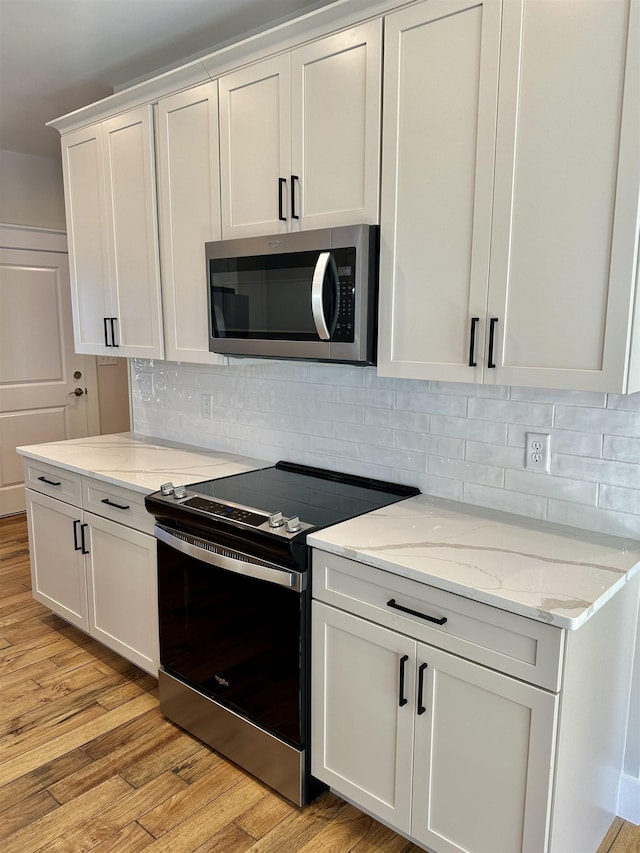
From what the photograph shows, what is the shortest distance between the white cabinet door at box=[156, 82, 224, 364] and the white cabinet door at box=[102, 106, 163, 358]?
6cm

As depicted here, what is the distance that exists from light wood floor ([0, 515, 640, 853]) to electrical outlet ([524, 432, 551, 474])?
110cm

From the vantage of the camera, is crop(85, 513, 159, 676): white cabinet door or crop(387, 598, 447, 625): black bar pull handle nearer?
crop(387, 598, 447, 625): black bar pull handle

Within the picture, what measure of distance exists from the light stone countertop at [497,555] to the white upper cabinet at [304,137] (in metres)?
0.94

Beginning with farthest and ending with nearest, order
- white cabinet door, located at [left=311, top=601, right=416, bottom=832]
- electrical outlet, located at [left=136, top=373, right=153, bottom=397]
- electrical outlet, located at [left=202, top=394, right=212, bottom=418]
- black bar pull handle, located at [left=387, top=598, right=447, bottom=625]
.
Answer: electrical outlet, located at [left=136, top=373, right=153, bottom=397] < electrical outlet, located at [left=202, top=394, right=212, bottom=418] < white cabinet door, located at [left=311, top=601, right=416, bottom=832] < black bar pull handle, located at [left=387, top=598, right=447, bottom=625]

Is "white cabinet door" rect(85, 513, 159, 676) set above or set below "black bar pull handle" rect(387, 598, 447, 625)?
below

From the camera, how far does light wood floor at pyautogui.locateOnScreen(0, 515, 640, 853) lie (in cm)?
187

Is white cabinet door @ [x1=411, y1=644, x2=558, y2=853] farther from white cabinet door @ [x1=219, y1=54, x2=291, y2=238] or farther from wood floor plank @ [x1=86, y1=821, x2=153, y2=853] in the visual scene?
white cabinet door @ [x1=219, y1=54, x2=291, y2=238]

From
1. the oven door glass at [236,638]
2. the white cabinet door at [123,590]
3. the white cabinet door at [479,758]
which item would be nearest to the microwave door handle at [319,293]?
the oven door glass at [236,638]

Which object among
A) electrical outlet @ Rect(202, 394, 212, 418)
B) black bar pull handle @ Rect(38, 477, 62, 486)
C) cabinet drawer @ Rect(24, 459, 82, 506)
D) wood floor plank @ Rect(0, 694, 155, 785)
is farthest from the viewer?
electrical outlet @ Rect(202, 394, 212, 418)

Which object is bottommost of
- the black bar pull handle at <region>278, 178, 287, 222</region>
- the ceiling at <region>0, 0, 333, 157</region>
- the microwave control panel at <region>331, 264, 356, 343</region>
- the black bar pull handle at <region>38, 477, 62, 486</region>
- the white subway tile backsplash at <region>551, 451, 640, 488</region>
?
the black bar pull handle at <region>38, 477, 62, 486</region>

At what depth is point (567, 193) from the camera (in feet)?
5.02

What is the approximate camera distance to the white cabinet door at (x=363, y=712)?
1.69m

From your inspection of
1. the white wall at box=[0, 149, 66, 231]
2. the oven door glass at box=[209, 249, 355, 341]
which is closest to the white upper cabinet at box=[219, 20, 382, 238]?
the oven door glass at box=[209, 249, 355, 341]

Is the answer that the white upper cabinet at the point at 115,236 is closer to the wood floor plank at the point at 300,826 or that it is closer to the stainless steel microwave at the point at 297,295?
the stainless steel microwave at the point at 297,295
